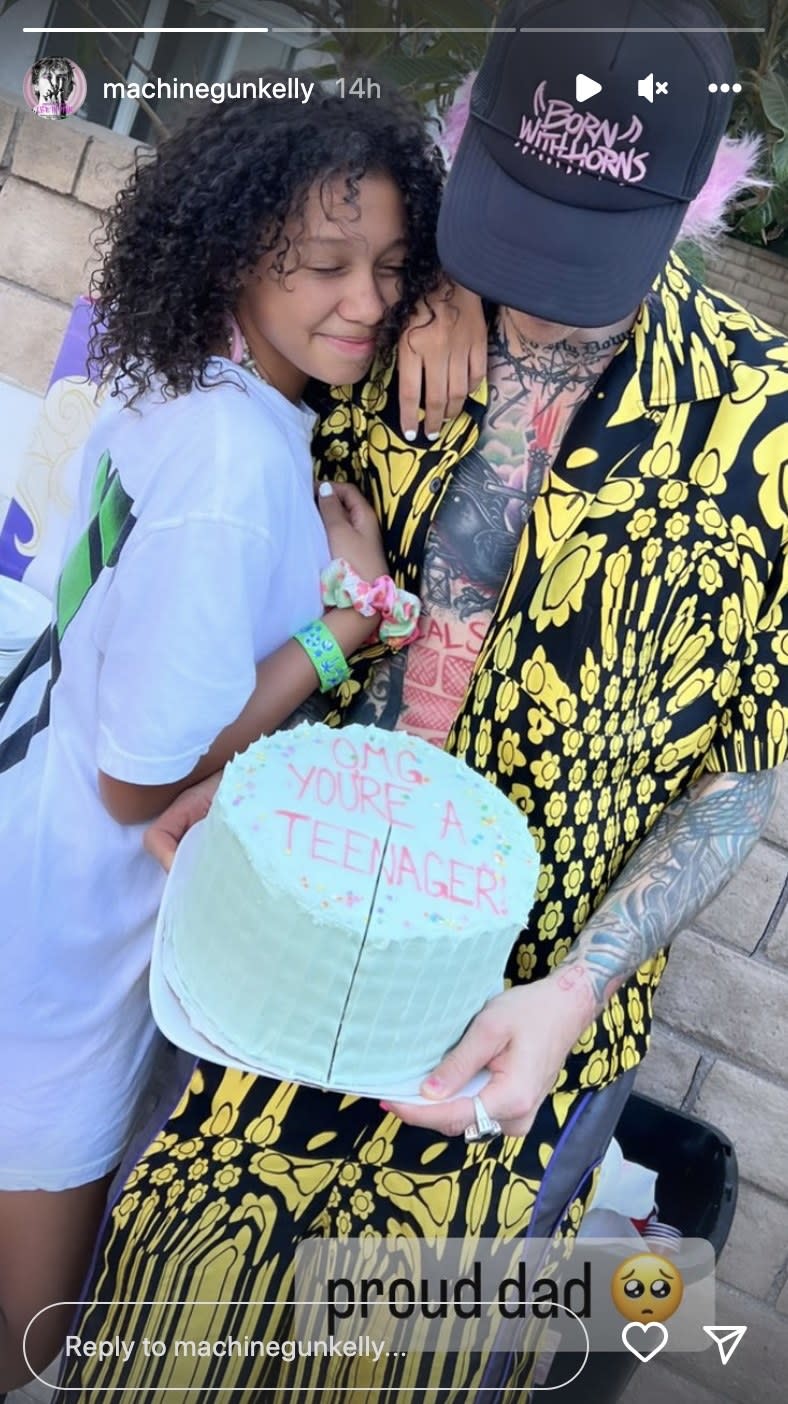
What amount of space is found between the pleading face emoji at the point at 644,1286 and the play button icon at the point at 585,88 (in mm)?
1541

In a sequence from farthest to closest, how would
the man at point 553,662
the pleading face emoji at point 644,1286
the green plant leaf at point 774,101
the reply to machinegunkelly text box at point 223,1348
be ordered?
the green plant leaf at point 774,101
the pleading face emoji at point 644,1286
the reply to machinegunkelly text box at point 223,1348
the man at point 553,662

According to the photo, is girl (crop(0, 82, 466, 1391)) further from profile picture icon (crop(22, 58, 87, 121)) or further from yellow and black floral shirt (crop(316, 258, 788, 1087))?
profile picture icon (crop(22, 58, 87, 121))

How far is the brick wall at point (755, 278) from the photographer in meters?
3.95

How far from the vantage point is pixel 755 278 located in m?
4.00

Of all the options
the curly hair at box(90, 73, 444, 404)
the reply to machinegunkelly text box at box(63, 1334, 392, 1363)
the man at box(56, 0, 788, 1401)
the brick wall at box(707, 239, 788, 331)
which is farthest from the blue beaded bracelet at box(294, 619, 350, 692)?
the brick wall at box(707, 239, 788, 331)

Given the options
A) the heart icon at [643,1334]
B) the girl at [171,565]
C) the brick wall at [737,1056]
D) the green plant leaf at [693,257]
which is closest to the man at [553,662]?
the girl at [171,565]

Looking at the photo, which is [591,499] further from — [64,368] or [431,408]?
[64,368]

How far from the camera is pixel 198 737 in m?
1.43

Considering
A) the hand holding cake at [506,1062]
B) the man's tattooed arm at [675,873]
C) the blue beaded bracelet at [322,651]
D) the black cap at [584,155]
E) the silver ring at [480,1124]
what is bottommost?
the silver ring at [480,1124]

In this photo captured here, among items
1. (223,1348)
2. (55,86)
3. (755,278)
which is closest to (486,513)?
(223,1348)

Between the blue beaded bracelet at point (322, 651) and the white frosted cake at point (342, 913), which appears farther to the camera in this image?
the blue beaded bracelet at point (322, 651)

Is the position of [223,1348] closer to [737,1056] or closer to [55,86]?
[737,1056]

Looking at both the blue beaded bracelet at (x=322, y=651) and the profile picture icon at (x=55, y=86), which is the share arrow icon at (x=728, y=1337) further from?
the profile picture icon at (x=55, y=86)

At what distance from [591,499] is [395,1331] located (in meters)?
1.03
